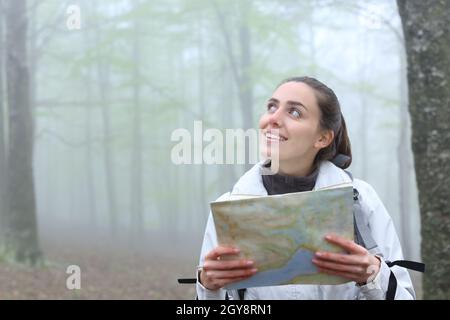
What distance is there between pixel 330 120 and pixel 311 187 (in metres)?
0.27

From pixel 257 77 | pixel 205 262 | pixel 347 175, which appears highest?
pixel 257 77

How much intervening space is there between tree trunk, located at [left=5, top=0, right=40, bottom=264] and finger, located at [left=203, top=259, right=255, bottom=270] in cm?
881

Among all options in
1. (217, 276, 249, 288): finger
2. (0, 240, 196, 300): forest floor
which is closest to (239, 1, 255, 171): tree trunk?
(0, 240, 196, 300): forest floor

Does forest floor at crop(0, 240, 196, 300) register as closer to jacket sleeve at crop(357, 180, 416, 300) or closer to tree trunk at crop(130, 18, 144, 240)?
tree trunk at crop(130, 18, 144, 240)

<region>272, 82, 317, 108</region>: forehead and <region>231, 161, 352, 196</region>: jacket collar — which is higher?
<region>272, 82, 317, 108</region>: forehead

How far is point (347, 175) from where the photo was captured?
200 centimetres

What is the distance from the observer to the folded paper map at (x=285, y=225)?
5.58 feet

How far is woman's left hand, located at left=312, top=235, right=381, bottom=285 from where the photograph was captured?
1709mm

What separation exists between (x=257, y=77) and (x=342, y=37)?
1180 centimetres

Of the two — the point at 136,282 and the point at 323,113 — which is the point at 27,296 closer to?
the point at 136,282

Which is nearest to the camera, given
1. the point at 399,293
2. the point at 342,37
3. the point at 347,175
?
the point at 399,293

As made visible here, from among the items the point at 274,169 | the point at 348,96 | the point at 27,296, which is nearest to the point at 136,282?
the point at 27,296

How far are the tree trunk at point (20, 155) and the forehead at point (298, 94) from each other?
877 cm

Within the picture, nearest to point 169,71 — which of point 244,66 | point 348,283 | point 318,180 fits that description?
point 244,66
